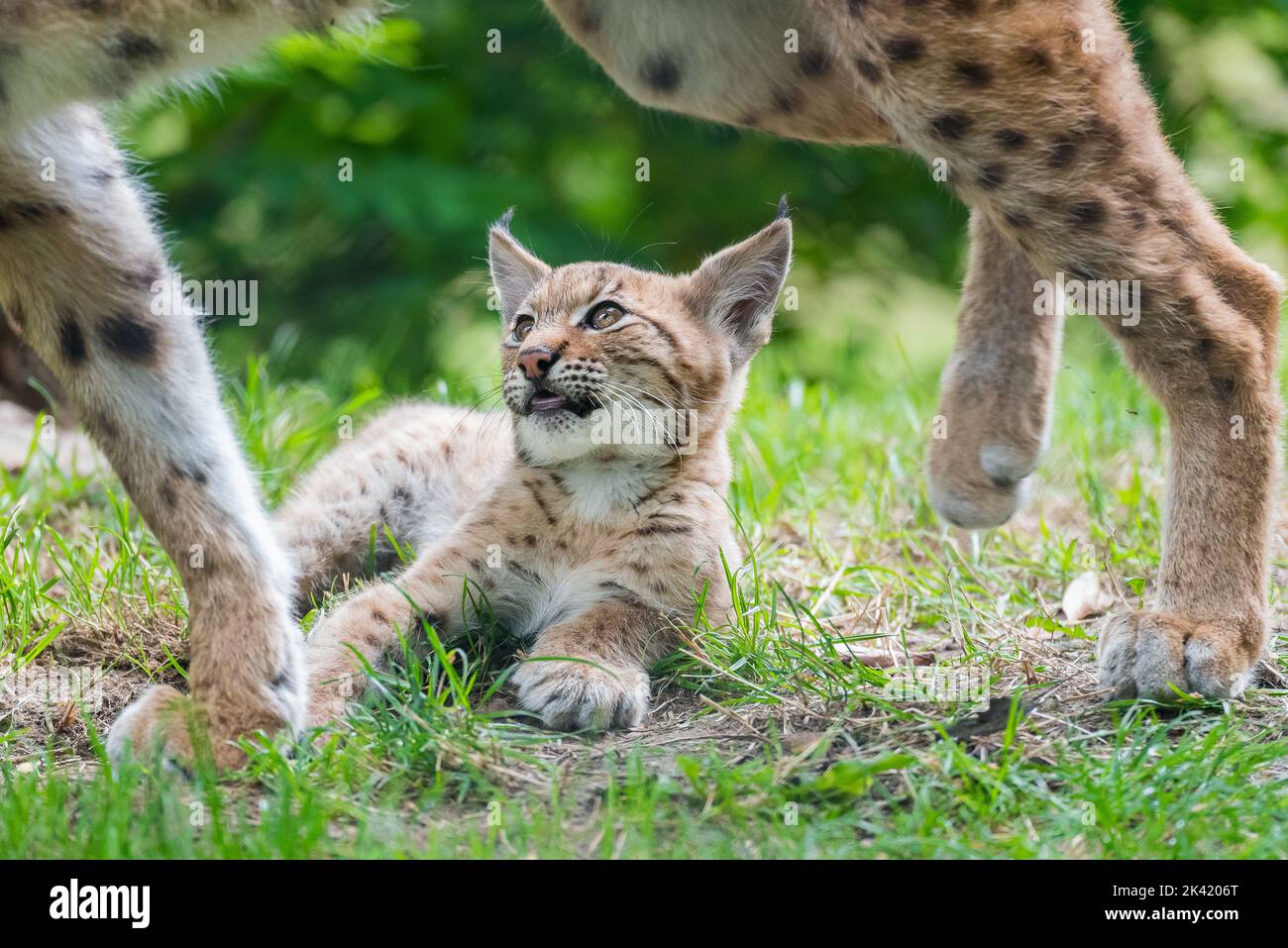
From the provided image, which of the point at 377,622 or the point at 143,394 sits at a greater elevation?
the point at 143,394

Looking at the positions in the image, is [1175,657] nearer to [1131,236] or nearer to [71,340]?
[1131,236]

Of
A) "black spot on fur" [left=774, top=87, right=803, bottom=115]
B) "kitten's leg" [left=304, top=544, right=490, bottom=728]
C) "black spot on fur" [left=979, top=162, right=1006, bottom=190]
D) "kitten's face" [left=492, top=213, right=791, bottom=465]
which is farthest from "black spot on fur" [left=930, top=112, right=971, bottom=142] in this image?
"kitten's leg" [left=304, top=544, right=490, bottom=728]

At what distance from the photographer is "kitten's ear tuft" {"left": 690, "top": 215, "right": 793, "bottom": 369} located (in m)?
4.29

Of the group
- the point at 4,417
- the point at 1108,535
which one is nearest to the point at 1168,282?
the point at 1108,535

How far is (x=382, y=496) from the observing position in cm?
→ 496

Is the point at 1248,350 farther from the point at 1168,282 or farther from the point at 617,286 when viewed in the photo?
the point at 617,286

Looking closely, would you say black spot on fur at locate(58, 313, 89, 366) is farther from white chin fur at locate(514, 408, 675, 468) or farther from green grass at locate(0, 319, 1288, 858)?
white chin fur at locate(514, 408, 675, 468)

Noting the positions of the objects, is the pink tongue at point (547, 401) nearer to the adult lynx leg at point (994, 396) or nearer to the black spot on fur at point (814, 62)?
the black spot on fur at point (814, 62)

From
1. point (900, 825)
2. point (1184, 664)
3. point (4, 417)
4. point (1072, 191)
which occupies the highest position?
point (1072, 191)

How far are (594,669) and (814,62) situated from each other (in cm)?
195

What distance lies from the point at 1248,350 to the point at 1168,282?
0.97 feet

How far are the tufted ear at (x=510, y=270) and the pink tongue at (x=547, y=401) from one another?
0.61 meters

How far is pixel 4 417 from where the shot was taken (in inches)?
253

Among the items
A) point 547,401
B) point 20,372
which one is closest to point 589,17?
point 547,401
